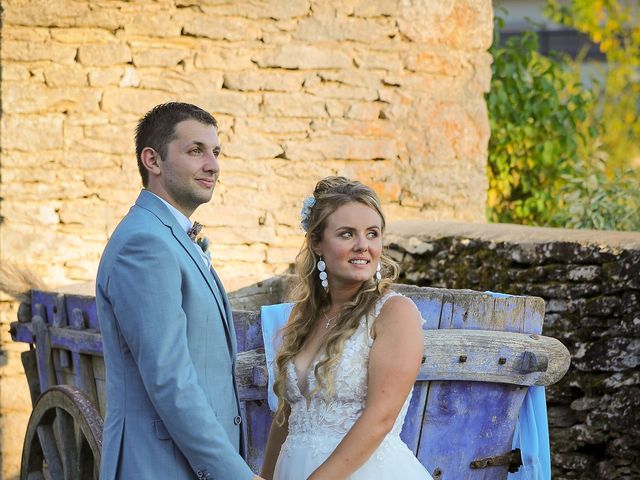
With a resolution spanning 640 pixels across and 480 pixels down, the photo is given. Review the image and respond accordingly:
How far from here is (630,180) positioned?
26.2 ft

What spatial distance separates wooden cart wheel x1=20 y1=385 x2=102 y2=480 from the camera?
12.4ft

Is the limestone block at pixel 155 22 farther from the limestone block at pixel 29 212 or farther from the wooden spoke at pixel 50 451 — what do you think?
the wooden spoke at pixel 50 451

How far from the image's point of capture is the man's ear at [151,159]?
2.73 meters

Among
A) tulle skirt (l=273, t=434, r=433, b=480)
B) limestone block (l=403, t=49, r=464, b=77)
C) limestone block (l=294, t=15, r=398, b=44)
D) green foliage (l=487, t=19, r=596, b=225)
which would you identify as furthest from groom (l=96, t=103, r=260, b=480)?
green foliage (l=487, t=19, r=596, b=225)

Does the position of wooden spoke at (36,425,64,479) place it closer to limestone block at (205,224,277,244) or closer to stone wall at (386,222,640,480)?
limestone block at (205,224,277,244)

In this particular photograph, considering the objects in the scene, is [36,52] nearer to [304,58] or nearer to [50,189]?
[50,189]

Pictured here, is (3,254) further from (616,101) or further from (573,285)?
(616,101)

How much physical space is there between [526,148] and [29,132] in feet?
12.6

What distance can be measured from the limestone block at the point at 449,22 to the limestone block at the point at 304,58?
447 millimetres

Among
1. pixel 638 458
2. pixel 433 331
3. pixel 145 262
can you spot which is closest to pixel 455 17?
pixel 638 458

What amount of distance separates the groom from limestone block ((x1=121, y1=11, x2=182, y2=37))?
313 centimetres

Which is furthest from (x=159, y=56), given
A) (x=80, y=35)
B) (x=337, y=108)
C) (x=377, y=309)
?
(x=377, y=309)

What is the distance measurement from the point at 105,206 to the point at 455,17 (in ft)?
7.87

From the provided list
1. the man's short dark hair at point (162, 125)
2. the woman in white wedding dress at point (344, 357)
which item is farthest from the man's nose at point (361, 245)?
the man's short dark hair at point (162, 125)
